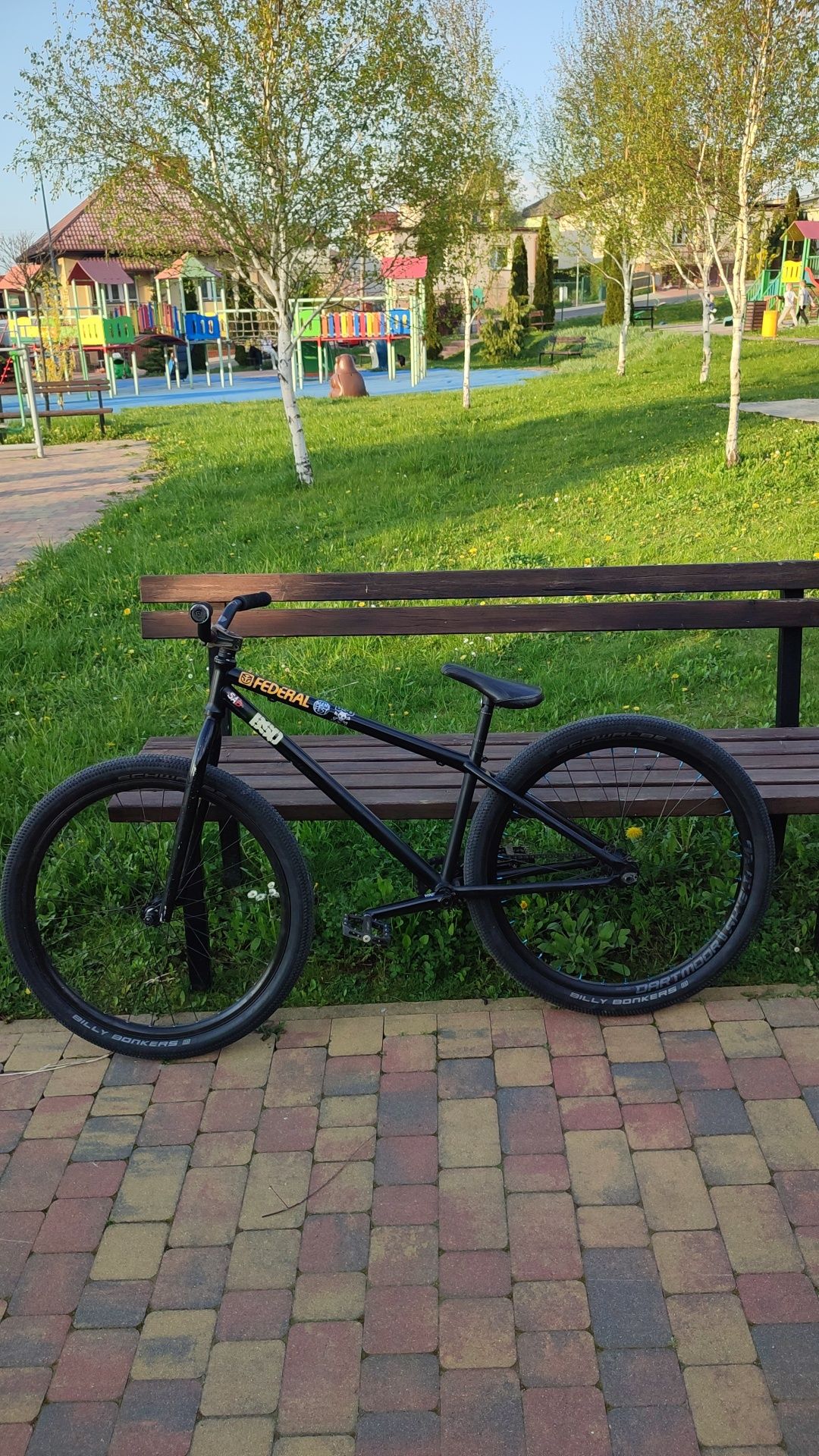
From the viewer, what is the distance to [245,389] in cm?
2878

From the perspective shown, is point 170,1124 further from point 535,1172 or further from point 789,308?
point 789,308

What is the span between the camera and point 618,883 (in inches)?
132

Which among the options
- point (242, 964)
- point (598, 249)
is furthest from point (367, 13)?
point (598, 249)

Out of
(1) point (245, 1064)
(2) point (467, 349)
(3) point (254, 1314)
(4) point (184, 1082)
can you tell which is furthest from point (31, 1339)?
(2) point (467, 349)

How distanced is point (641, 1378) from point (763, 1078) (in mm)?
998

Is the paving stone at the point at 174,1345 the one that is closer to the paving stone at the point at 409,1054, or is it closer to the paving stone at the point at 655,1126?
the paving stone at the point at 409,1054

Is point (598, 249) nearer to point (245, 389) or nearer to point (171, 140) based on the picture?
point (245, 389)

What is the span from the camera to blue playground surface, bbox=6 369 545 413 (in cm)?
2567

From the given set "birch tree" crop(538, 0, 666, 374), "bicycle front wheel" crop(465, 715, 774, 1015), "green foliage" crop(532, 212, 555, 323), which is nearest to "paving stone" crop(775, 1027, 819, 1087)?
"bicycle front wheel" crop(465, 715, 774, 1015)

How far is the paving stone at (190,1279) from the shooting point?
252 cm

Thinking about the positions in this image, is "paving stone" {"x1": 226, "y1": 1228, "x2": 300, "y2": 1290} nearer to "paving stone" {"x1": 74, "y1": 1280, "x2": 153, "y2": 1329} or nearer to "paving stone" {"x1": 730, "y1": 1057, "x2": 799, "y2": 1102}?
"paving stone" {"x1": 74, "y1": 1280, "x2": 153, "y2": 1329}

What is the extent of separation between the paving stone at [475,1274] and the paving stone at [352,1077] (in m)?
0.61

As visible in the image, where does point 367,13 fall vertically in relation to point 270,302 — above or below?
above

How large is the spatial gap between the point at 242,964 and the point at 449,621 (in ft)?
3.95
